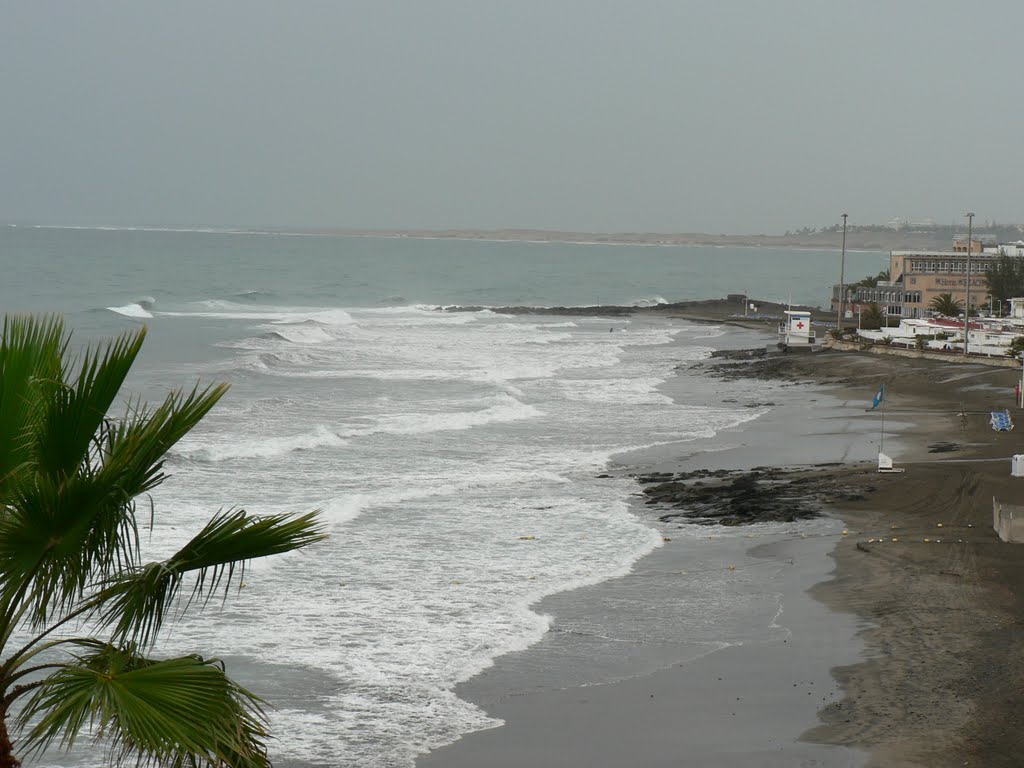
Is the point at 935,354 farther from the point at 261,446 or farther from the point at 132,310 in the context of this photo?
the point at 132,310

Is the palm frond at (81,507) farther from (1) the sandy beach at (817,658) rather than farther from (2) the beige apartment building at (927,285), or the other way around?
(2) the beige apartment building at (927,285)

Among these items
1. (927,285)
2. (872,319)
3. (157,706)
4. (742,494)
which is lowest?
(742,494)

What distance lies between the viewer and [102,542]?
17.3 ft

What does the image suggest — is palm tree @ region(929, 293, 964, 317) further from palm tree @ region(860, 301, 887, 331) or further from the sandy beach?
the sandy beach

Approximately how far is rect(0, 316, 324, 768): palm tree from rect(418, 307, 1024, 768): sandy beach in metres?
7.18

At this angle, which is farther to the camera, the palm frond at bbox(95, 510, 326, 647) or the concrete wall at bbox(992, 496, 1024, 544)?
the concrete wall at bbox(992, 496, 1024, 544)

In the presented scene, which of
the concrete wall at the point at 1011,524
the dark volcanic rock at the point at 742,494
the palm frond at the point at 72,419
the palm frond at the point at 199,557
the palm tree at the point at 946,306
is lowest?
the dark volcanic rock at the point at 742,494

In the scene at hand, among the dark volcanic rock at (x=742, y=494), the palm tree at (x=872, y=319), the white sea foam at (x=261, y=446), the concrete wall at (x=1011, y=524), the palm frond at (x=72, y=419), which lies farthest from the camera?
the palm tree at (x=872, y=319)

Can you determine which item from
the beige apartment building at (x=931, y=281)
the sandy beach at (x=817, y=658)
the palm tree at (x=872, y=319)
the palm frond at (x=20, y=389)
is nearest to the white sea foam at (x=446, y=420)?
the sandy beach at (x=817, y=658)

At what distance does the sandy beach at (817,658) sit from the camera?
1198 centimetres

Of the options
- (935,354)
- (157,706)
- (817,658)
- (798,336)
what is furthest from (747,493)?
(798,336)

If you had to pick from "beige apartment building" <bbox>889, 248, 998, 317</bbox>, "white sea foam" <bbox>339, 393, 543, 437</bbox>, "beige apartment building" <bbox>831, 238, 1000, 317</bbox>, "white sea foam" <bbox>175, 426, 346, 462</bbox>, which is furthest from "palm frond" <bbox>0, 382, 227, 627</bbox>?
"beige apartment building" <bbox>889, 248, 998, 317</bbox>

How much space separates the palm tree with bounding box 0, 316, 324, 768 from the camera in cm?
485

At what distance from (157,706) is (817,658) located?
11302mm
